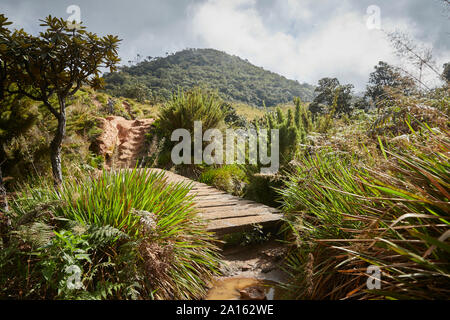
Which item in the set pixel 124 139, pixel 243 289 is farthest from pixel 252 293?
pixel 124 139

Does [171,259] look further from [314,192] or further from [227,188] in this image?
[227,188]

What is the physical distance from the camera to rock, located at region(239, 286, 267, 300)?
1.67 metres

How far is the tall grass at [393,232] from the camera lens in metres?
0.92

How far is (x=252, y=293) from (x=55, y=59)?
274cm

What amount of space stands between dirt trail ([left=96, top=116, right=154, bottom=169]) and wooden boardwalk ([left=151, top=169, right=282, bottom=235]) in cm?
273

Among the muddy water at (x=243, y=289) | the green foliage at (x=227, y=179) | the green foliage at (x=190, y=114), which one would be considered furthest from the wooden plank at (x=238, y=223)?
the green foliage at (x=190, y=114)

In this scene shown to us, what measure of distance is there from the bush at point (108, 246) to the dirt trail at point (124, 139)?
3.69 metres

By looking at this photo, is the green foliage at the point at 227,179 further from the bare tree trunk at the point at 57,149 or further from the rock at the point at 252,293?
the bare tree trunk at the point at 57,149

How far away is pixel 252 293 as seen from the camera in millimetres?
1729

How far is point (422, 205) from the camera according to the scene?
3.51ft

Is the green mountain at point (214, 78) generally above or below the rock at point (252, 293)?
above

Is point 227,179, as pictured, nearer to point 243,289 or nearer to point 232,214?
point 232,214

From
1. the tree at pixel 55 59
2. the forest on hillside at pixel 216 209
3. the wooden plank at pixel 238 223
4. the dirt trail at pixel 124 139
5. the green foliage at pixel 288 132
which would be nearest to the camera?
the forest on hillside at pixel 216 209

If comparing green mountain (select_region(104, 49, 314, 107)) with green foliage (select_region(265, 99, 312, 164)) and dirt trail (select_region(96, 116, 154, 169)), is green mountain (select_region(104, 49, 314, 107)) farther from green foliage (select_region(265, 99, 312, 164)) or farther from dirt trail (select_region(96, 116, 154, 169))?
green foliage (select_region(265, 99, 312, 164))
